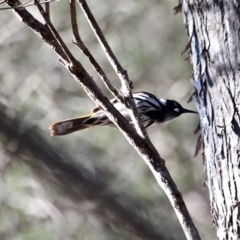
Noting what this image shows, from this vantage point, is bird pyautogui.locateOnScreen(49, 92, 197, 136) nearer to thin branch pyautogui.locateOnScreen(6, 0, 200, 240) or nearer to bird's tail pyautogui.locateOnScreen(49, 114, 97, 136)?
bird's tail pyautogui.locateOnScreen(49, 114, 97, 136)

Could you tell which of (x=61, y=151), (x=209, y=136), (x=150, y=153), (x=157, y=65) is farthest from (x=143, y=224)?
(x=150, y=153)

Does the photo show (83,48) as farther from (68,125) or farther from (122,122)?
(68,125)

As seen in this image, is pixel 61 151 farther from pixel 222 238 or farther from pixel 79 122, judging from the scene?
pixel 222 238

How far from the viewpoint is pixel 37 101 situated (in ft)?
24.2

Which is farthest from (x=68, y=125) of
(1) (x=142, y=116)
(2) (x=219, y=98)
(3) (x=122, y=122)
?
(3) (x=122, y=122)

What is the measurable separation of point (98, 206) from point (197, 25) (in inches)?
161

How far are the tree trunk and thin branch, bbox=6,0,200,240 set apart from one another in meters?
0.40

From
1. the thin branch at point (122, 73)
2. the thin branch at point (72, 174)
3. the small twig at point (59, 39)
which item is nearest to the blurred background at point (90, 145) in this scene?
the thin branch at point (72, 174)

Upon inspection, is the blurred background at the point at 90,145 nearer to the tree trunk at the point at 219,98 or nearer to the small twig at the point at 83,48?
the tree trunk at the point at 219,98

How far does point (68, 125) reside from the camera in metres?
4.08

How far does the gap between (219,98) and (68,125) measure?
1.84m

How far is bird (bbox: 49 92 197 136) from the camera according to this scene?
4073 millimetres

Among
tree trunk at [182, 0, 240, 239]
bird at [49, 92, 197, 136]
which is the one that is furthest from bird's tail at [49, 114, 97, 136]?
tree trunk at [182, 0, 240, 239]

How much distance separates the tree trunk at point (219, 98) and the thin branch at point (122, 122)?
40 cm
